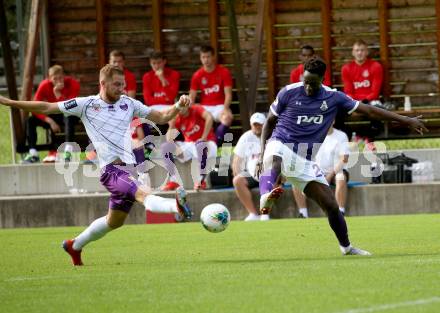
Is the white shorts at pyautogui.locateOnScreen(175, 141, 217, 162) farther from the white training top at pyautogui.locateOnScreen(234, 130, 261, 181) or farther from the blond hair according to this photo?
the blond hair

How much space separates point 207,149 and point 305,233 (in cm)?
543

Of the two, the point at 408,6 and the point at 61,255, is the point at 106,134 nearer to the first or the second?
the point at 61,255

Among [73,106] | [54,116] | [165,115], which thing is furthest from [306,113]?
[54,116]

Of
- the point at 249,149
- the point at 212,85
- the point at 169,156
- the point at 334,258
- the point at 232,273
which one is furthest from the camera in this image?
the point at 212,85

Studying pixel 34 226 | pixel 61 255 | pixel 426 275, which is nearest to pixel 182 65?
pixel 34 226

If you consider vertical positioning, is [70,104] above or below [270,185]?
above

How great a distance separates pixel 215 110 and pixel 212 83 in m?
0.49

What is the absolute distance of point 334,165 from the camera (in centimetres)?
1978

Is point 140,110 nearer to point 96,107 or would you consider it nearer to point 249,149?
point 96,107

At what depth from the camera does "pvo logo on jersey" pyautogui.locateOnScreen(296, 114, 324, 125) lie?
12508mm

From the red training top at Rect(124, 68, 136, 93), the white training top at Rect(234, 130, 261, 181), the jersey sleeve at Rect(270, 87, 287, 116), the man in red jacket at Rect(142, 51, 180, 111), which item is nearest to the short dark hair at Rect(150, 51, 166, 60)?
the man in red jacket at Rect(142, 51, 180, 111)

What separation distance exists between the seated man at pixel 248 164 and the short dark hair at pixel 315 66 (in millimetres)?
7510

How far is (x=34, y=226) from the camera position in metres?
20.6

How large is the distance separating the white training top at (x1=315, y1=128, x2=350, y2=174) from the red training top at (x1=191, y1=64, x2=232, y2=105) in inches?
101
